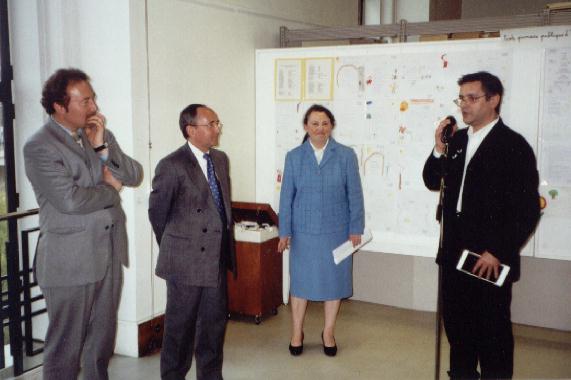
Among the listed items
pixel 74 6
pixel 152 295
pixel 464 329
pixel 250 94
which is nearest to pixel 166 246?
pixel 152 295

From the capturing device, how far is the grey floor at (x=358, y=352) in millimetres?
3275

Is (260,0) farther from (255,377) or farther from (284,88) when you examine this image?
(255,377)

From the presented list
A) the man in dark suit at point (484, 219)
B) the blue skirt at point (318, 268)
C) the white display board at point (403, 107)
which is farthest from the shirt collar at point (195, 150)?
the white display board at point (403, 107)

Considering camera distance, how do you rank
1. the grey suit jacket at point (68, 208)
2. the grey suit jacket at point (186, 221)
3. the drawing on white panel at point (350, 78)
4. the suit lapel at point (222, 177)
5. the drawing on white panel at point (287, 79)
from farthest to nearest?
the drawing on white panel at point (287, 79)
the drawing on white panel at point (350, 78)
the suit lapel at point (222, 177)
the grey suit jacket at point (186, 221)
the grey suit jacket at point (68, 208)

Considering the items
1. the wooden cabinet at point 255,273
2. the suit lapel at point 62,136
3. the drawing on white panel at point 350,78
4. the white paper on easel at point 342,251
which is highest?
the drawing on white panel at point 350,78

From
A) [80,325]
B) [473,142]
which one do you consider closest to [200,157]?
[80,325]

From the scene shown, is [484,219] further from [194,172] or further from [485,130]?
[194,172]

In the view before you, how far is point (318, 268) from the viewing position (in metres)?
3.45

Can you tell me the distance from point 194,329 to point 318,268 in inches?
36.0

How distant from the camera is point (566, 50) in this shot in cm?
337

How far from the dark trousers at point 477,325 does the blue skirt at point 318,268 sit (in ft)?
2.86

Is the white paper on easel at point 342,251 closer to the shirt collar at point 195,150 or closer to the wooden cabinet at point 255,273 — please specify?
the wooden cabinet at point 255,273

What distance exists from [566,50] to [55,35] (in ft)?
10.2

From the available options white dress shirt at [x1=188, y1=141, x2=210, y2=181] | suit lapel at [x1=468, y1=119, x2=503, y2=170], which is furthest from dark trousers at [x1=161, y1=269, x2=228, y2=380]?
suit lapel at [x1=468, y1=119, x2=503, y2=170]
